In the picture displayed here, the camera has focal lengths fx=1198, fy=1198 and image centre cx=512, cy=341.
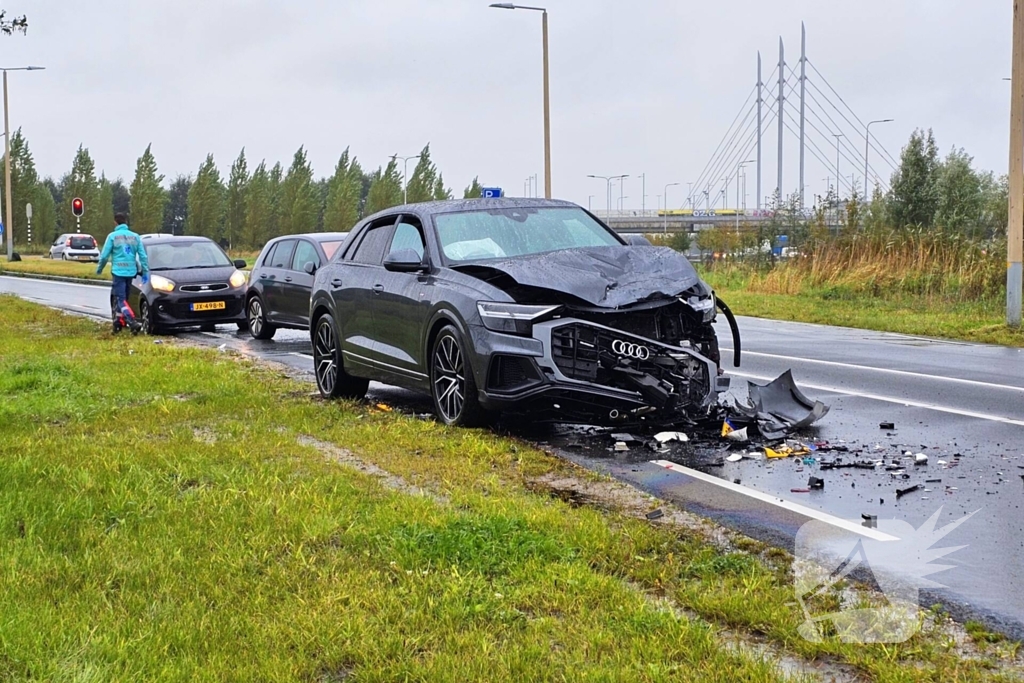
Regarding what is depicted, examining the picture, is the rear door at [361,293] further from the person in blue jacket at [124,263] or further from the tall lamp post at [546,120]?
the tall lamp post at [546,120]

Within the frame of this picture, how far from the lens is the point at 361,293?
10.6m

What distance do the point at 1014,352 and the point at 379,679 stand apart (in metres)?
13.4

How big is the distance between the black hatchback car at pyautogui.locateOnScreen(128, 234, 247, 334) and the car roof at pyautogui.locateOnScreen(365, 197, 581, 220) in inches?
369

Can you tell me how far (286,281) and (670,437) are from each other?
33.3ft

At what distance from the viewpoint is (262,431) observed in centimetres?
889

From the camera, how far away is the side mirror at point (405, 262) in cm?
937

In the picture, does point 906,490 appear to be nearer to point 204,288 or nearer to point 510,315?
point 510,315

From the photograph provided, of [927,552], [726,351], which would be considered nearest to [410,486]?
[927,552]

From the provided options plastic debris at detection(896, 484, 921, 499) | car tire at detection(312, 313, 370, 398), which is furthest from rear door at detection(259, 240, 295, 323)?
plastic debris at detection(896, 484, 921, 499)

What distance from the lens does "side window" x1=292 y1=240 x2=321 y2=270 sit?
56.0 ft

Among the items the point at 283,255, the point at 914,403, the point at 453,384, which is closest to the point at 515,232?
the point at 453,384

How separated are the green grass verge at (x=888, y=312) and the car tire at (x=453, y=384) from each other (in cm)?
1058

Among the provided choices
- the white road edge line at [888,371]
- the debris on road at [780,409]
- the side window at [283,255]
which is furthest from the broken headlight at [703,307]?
the side window at [283,255]

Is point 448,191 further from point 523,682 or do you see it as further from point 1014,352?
point 523,682
